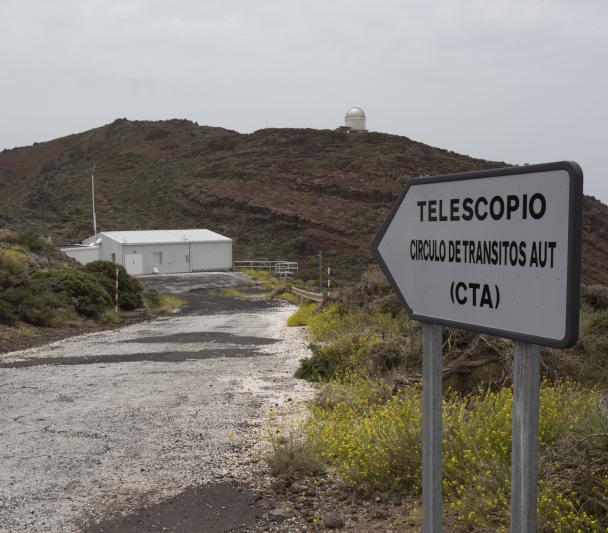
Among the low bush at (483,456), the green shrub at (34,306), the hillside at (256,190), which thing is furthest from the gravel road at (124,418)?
the hillside at (256,190)

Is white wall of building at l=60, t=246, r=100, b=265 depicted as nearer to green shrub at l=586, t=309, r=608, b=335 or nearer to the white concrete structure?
the white concrete structure

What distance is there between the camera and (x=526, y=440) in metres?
2.19

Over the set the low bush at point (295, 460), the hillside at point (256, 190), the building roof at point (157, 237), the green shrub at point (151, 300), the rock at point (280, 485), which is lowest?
the green shrub at point (151, 300)

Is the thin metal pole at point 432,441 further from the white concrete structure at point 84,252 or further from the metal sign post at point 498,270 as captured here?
the white concrete structure at point 84,252

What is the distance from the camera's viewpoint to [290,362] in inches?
434

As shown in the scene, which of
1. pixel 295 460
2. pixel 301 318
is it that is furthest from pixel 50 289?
pixel 295 460

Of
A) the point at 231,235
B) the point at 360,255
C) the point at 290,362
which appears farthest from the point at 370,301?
the point at 231,235

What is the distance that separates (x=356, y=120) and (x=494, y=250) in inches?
3314

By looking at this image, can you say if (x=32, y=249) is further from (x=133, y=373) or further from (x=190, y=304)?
(x=133, y=373)

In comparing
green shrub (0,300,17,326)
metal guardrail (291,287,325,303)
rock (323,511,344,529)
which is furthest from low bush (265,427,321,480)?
metal guardrail (291,287,325,303)

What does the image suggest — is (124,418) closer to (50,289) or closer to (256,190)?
(50,289)

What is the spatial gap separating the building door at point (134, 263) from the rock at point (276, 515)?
42.2 meters

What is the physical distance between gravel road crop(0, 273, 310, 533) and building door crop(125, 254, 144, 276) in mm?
31745

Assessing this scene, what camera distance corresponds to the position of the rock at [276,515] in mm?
4480
